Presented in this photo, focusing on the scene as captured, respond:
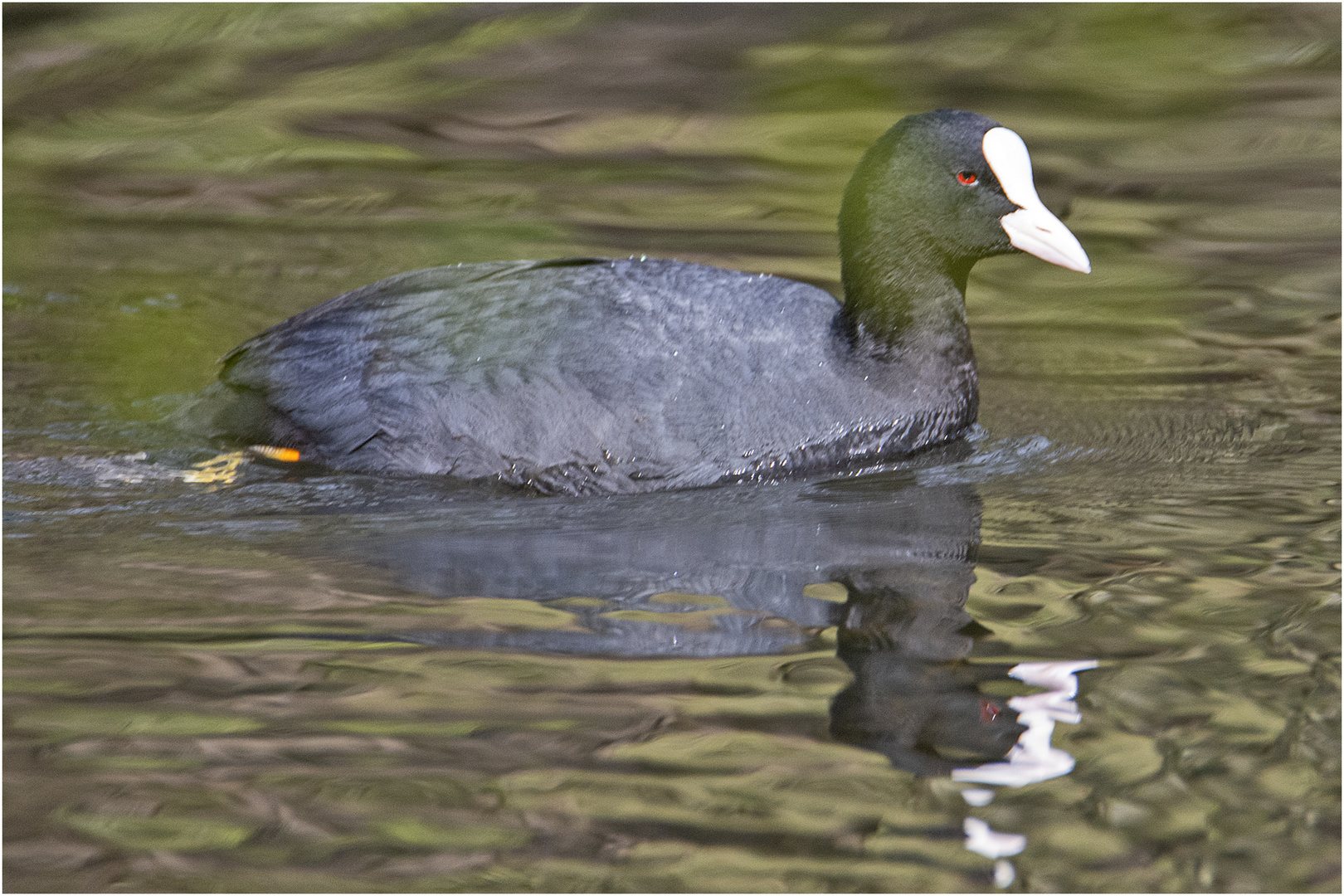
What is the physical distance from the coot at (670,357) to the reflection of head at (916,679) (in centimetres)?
75

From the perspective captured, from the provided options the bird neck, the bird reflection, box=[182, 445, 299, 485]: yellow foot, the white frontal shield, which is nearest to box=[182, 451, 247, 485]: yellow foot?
box=[182, 445, 299, 485]: yellow foot

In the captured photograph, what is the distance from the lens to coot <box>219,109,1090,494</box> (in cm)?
430

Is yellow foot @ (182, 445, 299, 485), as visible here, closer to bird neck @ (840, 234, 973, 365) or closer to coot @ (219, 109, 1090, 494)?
coot @ (219, 109, 1090, 494)

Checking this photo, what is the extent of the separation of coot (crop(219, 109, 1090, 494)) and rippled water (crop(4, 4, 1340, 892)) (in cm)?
13

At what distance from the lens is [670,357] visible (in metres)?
4.31

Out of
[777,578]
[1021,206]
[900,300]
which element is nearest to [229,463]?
[777,578]

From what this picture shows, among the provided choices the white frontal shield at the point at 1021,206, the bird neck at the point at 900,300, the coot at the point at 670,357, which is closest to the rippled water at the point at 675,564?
the coot at the point at 670,357

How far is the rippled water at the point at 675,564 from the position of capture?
2.77 meters

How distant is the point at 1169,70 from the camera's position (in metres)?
8.66

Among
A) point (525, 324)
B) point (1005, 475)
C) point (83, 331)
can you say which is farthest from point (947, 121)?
point (83, 331)

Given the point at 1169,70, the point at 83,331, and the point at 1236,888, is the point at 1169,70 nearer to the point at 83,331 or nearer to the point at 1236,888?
the point at 83,331

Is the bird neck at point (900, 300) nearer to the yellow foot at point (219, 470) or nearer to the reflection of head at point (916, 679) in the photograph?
the reflection of head at point (916, 679)

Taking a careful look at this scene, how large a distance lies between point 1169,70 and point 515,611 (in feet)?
20.8

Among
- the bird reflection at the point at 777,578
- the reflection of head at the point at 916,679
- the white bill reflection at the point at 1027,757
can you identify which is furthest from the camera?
the bird reflection at the point at 777,578
